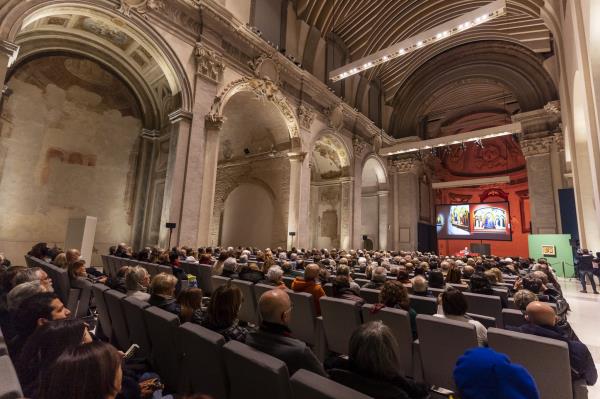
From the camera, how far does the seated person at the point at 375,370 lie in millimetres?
1343

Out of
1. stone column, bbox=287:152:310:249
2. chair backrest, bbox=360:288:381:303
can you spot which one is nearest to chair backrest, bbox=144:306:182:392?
chair backrest, bbox=360:288:381:303

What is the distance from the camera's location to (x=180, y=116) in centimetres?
907

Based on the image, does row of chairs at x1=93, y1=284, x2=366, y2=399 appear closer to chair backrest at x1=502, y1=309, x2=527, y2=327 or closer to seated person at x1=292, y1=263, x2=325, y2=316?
seated person at x1=292, y1=263, x2=325, y2=316

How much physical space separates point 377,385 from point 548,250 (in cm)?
1421

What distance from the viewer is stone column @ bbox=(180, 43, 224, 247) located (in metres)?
8.96

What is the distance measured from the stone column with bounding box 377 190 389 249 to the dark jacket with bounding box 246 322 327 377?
17383 mm

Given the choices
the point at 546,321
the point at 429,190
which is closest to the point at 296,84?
the point at 546,321

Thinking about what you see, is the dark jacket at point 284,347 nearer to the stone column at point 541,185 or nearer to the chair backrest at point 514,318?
the chair backrest at point 514,318

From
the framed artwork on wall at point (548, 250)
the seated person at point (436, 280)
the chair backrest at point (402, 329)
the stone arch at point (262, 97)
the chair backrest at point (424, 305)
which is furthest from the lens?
the framed artwork on wall at point (548, 250)

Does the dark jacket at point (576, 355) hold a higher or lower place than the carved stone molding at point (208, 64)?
lower

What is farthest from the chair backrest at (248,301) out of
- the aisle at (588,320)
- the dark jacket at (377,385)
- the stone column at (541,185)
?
the stone column at (541,185)

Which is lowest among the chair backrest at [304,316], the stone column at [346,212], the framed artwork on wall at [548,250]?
the chair backrest at [304,316]

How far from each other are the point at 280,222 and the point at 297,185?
1.72 metres

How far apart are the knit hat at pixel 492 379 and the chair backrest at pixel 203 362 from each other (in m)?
1.13
